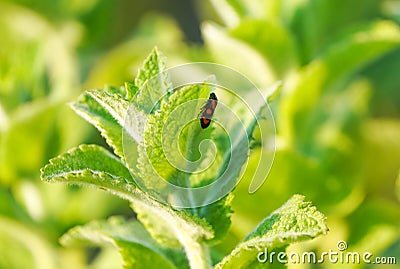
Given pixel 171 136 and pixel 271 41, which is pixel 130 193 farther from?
pixel 271 41

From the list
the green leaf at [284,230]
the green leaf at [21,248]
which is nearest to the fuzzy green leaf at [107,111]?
the green leaf at [284,230]

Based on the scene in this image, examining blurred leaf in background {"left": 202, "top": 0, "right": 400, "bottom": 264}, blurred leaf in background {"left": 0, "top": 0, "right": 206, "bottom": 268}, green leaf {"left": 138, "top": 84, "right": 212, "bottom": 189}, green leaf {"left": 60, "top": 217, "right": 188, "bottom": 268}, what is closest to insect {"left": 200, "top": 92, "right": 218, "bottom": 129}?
green leaf {"left": 138, "top": 84, "right": 212, "bottom": 189}

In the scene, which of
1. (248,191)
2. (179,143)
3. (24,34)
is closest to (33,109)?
(248,191)

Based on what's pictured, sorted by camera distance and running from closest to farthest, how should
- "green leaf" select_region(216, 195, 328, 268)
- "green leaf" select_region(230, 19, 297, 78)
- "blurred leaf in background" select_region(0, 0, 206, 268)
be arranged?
1. "green leaf" select_region(216, 195, 328, 268)
2. "green leaf" select_region(230, 19, 297, 78)
3. "blurred leaf in background" select_region(0, 0, 206, 268)

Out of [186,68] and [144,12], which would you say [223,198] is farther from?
[144,12]

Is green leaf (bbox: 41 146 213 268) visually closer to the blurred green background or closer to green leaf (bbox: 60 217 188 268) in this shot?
green leaf (bbox: 60 217 188 268)

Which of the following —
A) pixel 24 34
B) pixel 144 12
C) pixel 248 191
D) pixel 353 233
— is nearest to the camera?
pixel 248 191

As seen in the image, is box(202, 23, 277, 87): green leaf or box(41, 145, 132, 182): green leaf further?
box(202, 23, 277, 87): green leaf
